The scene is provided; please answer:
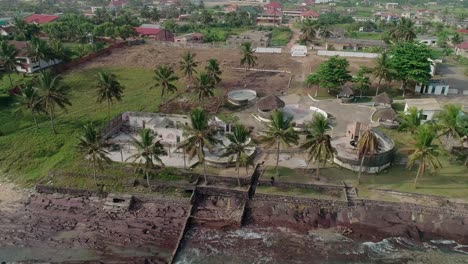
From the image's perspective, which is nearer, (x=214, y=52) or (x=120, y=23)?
(x=214, y=52)

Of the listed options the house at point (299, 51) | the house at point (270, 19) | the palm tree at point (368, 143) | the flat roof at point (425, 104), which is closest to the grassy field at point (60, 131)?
the palm tree at point (368, 143)

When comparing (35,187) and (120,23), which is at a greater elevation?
(120,23)

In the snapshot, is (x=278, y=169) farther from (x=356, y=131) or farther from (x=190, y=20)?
(x=190, y=20)

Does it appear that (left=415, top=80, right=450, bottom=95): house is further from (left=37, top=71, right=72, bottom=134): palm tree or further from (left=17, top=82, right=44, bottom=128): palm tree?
(left=17, top=82, right=44, bottom=128): palm tree

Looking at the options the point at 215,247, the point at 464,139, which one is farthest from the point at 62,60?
the point at 464,139

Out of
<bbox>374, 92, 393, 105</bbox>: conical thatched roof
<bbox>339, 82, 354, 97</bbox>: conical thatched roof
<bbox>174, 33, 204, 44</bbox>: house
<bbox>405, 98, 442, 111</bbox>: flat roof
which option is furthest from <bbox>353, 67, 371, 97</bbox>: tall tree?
<bbox>174, 33, 204, 44</bbox>: house

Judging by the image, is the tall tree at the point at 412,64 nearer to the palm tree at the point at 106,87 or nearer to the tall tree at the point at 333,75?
the tall tree at the point at 333,75
